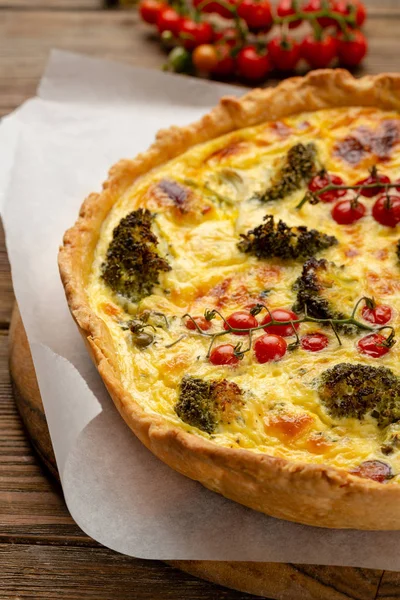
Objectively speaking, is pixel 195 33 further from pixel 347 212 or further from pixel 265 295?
pixel 265 295

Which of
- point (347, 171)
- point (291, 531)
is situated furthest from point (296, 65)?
point (291, 531)

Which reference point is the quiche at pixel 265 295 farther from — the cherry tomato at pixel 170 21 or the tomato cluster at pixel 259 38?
the cherry tomato at pixel 170 21

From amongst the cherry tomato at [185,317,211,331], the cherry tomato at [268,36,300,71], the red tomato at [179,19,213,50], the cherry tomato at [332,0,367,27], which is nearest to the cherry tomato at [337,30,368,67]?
the cherry tomato at [332,0,367,27]

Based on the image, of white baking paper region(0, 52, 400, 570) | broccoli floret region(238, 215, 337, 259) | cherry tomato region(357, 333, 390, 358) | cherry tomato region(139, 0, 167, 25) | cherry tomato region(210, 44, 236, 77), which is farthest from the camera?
cherry tomato region(139, 0, 167, 25)

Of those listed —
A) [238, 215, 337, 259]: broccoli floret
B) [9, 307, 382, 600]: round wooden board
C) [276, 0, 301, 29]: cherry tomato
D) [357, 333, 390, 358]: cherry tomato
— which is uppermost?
[276, 0, 301, 29]: cherry tomato

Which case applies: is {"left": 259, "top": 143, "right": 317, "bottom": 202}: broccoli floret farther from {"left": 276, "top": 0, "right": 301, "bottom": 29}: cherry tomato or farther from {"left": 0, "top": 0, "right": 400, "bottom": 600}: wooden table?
{"left": 276, "top": 0, "right": 301, "bottom": 29}: cherry tomato

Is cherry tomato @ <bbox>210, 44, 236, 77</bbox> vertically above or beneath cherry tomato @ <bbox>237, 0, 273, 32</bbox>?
beneath

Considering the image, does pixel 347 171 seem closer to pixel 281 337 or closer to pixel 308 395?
pixel 281 337
